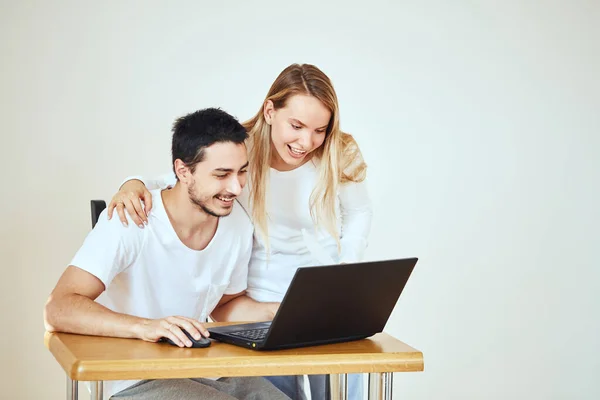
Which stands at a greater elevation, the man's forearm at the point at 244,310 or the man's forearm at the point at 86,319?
the man's forearm at the point at 86,319

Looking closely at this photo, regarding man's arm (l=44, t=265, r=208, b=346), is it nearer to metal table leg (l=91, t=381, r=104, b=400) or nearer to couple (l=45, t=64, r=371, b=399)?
couple (l=45, t=64, r=371, b=399)

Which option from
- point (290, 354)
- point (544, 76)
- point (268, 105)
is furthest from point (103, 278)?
point (544, 76)

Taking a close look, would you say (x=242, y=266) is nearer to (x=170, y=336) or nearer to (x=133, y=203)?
(x=133, y=203)

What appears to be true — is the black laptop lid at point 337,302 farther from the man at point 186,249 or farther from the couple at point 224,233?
the man at point 186,249

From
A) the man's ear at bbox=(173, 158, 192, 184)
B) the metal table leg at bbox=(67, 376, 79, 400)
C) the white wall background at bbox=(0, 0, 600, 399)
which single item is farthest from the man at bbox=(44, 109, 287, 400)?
the white wall background at bbox=(0, 0, 600, 399)

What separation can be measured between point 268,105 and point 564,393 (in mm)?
2636

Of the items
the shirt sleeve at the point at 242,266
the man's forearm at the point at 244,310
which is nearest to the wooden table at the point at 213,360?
the man's forearm at the point at 244,310

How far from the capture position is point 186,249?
1.93 metres

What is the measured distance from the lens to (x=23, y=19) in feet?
11.5

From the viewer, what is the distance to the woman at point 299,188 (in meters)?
2.26

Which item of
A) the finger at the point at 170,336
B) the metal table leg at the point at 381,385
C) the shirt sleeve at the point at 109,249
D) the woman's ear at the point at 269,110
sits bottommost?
the metal table leg at the point at 381,385

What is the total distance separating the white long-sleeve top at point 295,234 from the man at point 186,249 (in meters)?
0.26

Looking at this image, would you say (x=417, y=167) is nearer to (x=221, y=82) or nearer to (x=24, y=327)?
(x=221, y=82)

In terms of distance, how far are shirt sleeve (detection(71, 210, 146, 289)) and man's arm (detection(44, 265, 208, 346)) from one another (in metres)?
0.04
